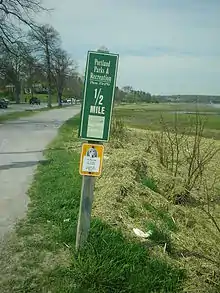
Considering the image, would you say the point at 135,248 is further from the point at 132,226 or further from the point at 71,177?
the point at 71,177

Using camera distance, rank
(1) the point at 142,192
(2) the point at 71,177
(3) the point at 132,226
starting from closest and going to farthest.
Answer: (3) the point at 132,226 → (1) the point at 142,192 → (2) the point at 71,177

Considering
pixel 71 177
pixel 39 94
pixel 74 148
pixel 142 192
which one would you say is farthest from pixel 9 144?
pixel 39 94

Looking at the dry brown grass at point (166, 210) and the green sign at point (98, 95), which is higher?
the green sign at point (98, 95)

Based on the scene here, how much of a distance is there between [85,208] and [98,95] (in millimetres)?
1217

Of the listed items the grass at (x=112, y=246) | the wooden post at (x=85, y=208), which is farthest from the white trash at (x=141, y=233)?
the wooden post at (x=85, y=208)

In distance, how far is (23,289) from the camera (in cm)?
396

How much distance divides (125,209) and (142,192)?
144cm

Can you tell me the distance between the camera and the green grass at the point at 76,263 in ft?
13.2

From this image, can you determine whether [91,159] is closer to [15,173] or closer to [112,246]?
[112,246]

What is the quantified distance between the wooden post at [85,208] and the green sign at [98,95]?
489 mm

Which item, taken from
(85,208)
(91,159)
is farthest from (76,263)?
(91,159)

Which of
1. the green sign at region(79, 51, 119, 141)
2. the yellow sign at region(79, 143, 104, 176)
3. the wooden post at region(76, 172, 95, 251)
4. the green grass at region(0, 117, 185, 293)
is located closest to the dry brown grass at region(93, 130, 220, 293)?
the green grass at region(0, 117, 185, 293)

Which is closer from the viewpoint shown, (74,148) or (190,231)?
(190,231)

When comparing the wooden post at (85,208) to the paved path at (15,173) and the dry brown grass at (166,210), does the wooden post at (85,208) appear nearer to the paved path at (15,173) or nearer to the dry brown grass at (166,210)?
the dry brown grass at (166,210)
